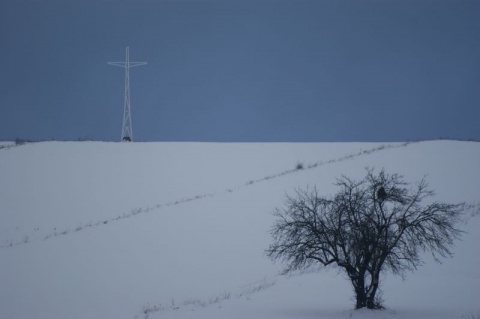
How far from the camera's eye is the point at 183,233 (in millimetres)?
30312

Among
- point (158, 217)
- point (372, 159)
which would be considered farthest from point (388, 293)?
point (372, 159)

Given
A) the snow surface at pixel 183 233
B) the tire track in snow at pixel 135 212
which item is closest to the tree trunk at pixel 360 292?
the snow surface at pixel 183 233

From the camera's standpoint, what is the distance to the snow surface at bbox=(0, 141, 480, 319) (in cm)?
1939

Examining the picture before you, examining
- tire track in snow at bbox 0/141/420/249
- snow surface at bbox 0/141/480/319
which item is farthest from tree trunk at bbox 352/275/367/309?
tire track in snow at bbox 0/141/420/249

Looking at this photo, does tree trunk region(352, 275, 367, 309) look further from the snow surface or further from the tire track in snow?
the tire track in snow

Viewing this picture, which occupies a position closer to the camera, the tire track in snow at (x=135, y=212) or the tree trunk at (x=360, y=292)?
the tree trunk at (x=360, y=292)

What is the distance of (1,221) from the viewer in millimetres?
35062

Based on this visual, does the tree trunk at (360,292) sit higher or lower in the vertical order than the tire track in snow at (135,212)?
lower

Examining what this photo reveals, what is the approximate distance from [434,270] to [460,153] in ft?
78.2

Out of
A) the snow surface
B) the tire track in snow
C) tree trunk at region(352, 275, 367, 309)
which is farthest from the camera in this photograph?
the tire track in snow

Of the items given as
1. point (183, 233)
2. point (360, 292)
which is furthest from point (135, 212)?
point (360, 292)

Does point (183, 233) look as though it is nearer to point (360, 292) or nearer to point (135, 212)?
point (135, 212)

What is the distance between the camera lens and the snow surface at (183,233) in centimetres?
1939

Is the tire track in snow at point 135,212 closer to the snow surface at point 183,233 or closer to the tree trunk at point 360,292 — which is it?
the snow surface at point 183,233
